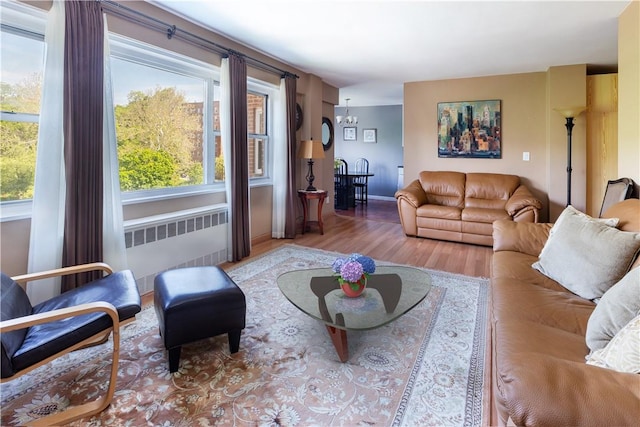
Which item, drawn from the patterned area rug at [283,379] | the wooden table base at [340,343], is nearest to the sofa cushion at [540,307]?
the patterned area rug at [283,379]

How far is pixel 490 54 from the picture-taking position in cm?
434

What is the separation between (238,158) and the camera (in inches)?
152

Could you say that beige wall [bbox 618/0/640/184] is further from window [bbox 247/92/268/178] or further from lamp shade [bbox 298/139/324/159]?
window [bbox 247/92/268/178]

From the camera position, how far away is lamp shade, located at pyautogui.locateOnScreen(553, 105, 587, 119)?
4496mm

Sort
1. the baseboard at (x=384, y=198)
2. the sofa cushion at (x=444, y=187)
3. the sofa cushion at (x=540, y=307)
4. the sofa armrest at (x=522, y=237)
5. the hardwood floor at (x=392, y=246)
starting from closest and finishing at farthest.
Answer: the sofa cushion at (x=540, y=307), the sofa armrest at (x=522, y=237), the hardwood floor at (x=392, y=246), the sofa cushion at (x=444, y=187), the baseboard at (x=384, y=198)

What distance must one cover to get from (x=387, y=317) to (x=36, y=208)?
2.31 meters

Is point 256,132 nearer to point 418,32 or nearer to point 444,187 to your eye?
point 418,32

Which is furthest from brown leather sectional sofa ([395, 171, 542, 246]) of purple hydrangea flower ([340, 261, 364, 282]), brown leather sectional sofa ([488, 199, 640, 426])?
purple hydrangea flower ([340, 261, 364, 282])

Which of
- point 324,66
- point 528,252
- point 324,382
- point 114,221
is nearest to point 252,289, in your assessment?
point 114,221

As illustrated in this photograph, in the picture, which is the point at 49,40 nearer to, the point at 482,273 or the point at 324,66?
the point at 324,66

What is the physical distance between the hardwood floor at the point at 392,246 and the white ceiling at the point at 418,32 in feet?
8.04

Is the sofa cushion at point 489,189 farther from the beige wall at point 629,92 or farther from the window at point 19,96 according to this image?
the window at point 19,96

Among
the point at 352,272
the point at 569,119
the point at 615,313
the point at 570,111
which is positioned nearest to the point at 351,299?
the point at 352,272

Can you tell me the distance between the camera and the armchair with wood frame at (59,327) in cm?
145
